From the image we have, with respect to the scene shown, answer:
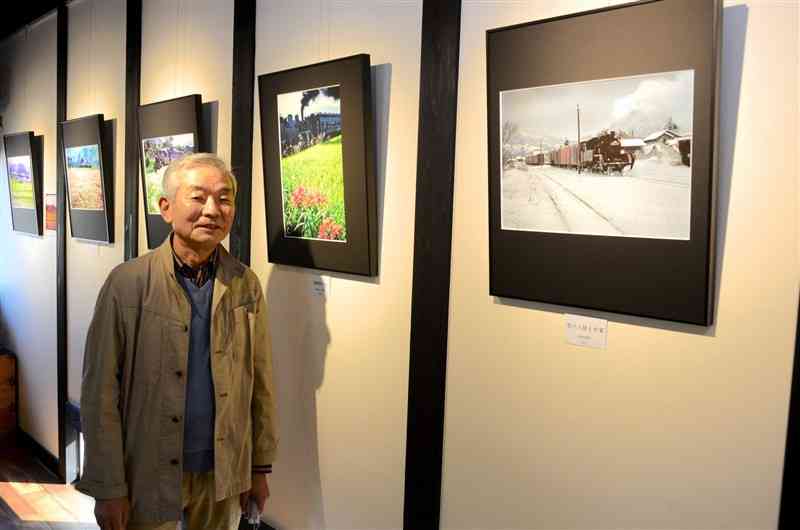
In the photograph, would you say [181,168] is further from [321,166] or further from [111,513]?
[111,513]

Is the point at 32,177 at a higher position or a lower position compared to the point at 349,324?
higher

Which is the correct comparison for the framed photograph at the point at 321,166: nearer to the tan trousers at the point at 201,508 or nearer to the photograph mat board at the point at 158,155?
the photograph mat board at the point at 158,155

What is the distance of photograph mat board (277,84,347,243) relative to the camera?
2209mm

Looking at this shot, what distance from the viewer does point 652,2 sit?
1402 millimetres

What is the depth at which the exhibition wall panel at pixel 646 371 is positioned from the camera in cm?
132

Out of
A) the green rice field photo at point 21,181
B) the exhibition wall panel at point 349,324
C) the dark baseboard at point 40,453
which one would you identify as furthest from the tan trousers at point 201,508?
the green rice field photo at point 21,181

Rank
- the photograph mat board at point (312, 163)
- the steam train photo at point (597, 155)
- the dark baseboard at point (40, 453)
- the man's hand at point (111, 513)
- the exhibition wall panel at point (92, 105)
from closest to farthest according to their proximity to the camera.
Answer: the steam train photo at point (597, 155) → the man's hand at point (111, 513) → the photograph mat board at point (312, 163) → the exhibition wall panel at point (92, 105) → the dark baseboard at point (40, 453)

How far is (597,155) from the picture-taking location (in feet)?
4.98

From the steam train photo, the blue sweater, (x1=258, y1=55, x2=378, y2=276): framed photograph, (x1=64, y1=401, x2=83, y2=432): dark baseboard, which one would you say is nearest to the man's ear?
the blue sweater

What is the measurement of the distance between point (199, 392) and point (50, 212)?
2.99m

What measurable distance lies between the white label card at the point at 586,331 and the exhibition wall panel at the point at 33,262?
378 centimetres

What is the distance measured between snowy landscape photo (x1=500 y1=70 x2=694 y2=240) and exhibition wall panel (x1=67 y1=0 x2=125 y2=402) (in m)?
2.62

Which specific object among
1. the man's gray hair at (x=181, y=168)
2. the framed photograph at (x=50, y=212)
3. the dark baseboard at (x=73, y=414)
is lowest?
the dark baseboard at (x=73, y=414)

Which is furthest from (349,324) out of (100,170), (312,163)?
(100,170)
